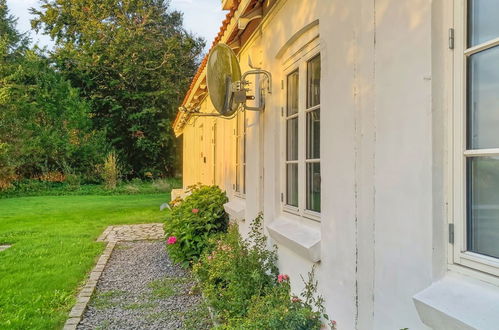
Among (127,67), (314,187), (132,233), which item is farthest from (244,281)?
(127,67)

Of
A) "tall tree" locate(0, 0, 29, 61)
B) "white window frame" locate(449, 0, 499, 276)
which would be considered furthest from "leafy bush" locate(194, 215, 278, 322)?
"tall tree" locate(0, 0, 29, 61)

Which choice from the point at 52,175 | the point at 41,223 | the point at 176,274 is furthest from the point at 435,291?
the point at 52,175

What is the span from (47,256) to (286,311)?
22.3 feet

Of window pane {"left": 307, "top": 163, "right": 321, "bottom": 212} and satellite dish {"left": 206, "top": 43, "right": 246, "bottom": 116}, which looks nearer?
window pane {"left": 307, "top": 163, "right": 321, "bottom": 212}

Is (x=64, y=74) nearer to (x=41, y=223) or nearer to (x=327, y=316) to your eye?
(x=41, y=223)

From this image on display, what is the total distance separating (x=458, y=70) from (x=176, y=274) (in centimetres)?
604

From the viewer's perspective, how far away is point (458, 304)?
71.0 inches

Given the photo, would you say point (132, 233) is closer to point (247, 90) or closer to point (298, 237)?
point (247, 90)

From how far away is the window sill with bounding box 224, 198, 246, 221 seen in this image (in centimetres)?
613

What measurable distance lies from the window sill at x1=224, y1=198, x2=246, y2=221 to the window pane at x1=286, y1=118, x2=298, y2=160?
1859 millimetres

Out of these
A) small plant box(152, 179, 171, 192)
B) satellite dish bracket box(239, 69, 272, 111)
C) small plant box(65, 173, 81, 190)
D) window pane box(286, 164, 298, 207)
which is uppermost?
satellite dish bracket box(239, 69, 272, 111)

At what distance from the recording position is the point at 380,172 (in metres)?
2.49

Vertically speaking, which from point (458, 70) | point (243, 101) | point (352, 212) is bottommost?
point (352, 212)

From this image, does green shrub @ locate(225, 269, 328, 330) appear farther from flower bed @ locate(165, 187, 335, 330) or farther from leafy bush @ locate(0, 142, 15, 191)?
leafy bush @ locate(0, 142, 15, 191)
